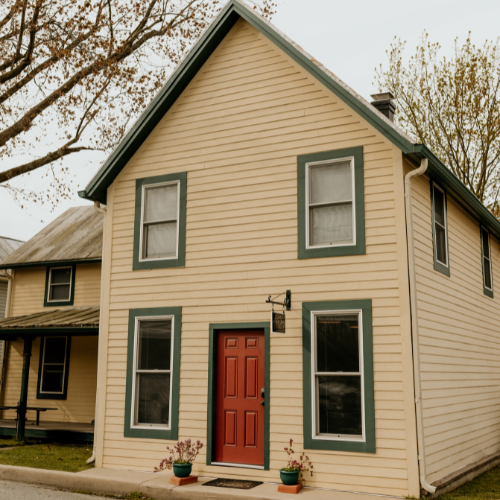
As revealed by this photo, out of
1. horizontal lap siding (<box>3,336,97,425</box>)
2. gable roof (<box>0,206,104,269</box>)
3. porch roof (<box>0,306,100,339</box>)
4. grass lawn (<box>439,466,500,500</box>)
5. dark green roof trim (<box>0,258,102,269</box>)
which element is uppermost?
gable roof (<box>0,206,104,269</box>)

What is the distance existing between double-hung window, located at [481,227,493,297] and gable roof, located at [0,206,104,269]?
10.8 metres

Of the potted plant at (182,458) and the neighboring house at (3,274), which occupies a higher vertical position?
the neighboring house at (3,274)

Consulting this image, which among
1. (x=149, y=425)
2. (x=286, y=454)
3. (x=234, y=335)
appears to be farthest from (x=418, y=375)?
(x=149, y=425)

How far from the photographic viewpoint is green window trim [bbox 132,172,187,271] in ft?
35.7

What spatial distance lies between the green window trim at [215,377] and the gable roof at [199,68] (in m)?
3.80

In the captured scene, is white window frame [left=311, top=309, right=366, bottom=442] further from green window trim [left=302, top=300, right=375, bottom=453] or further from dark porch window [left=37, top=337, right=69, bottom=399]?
dark porch window [left=37, top=337, right=69, bottom=399]

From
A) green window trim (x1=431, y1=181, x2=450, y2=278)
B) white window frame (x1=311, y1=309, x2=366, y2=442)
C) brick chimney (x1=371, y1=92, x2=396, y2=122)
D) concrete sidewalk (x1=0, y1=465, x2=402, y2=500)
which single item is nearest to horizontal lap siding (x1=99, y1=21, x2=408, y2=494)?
white window frame (x1=311, y1=309, x2=366, y2=442)

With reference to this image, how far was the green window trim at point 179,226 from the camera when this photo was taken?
35.7 feet

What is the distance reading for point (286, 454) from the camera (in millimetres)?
9203

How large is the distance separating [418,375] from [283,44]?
609 centimetres

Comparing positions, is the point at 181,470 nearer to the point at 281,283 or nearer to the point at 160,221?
the point at 281,283

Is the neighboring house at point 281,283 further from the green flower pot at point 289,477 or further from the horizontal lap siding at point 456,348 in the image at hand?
the green flower pot at point 289,477

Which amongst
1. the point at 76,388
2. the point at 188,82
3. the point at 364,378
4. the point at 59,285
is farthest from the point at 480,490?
the point at 59,285

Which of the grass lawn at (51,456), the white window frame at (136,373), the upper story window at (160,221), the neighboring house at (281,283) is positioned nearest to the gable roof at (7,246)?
the grass lawn at (51,456)
